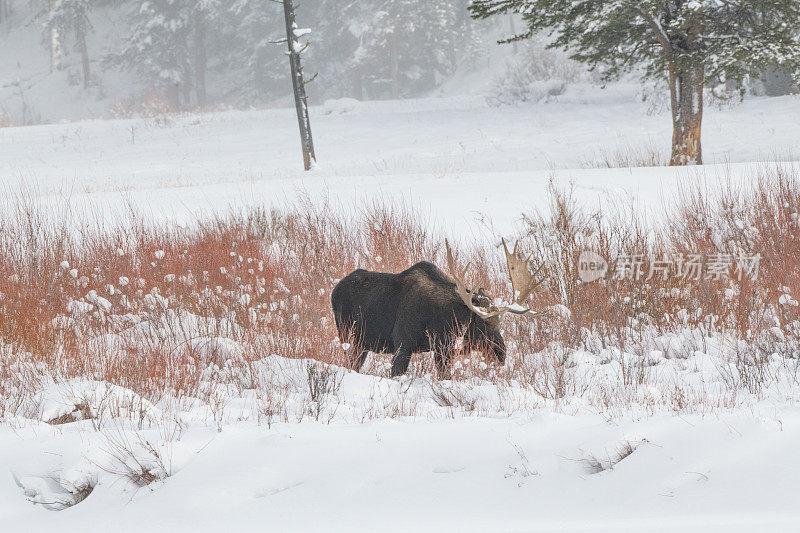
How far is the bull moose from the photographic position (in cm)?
489

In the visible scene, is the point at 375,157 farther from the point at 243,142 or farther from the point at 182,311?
the point at 182,311

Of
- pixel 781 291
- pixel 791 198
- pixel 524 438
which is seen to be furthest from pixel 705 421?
pixel 791 198

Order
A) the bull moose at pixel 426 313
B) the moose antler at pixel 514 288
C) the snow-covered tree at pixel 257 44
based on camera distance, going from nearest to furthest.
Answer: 1. the moose antler at pixel 514 288
2. the bull moose at pixel 426 313
3. the snow-covered tree at pixel 257 44

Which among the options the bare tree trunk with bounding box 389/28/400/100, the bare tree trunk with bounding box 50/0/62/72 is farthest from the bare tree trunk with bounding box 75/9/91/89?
the bare tree trunk with bounding box 389/28/400/100

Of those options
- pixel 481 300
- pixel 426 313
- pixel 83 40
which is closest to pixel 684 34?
pixel 481 300

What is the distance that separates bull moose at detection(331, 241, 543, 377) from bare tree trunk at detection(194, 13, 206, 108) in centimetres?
4622

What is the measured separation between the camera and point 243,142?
27516mm

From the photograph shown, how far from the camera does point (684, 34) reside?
45.2ft

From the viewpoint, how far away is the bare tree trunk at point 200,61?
4866cm

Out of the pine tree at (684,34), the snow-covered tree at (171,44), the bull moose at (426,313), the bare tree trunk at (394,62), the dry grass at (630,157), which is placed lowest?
the bull moose at (426,313)

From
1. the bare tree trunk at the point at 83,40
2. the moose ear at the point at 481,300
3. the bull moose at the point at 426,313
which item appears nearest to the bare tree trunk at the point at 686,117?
the bull moose at the point at 426,313

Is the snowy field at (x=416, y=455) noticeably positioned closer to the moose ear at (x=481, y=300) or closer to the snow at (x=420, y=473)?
the snow at (x=420, y=473)

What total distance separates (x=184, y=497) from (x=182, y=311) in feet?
13.5

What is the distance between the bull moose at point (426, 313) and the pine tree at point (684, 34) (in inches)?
333
